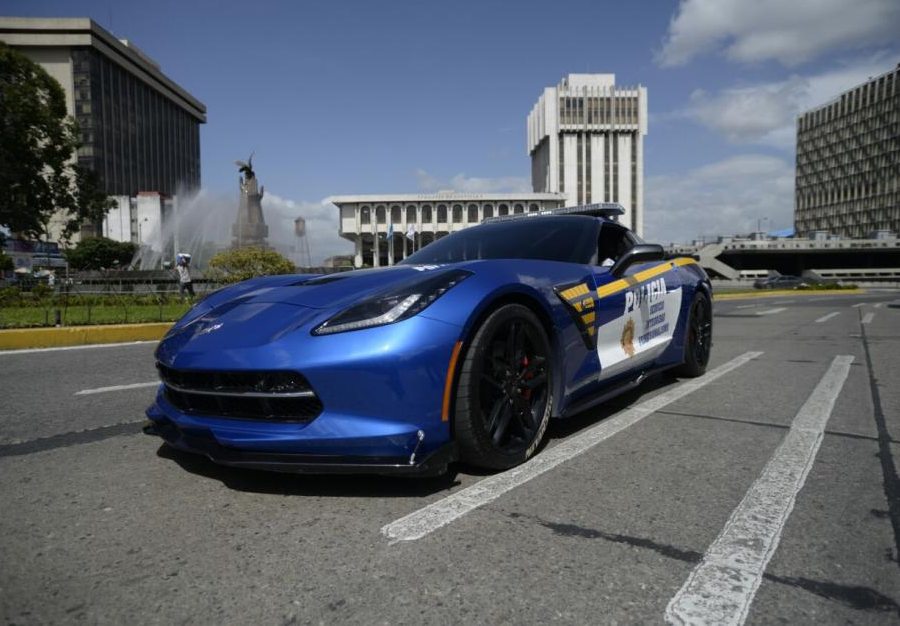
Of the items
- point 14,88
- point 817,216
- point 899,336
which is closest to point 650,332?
point 899,336

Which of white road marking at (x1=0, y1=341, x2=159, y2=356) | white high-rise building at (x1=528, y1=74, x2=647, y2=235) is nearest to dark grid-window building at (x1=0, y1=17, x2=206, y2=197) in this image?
white high-rise building at (x1=528, y1=74, x2=647, y2=235)

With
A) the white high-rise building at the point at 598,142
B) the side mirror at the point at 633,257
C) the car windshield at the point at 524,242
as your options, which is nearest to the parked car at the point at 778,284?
the car windshield at the point at 524,242

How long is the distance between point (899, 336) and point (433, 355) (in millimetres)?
9551

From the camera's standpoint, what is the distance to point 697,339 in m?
5.05

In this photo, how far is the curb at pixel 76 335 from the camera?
25.2 ft

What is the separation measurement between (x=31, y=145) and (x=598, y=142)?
4432 inches

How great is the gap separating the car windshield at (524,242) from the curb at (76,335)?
6.14 metres

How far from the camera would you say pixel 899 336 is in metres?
8.95

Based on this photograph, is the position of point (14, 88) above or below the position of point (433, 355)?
above

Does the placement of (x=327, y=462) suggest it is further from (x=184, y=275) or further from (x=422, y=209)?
(x=422, y=209)

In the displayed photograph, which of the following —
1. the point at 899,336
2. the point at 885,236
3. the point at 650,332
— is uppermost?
the point at 885,236

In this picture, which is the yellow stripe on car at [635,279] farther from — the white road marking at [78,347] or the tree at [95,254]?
the tree at [95,254]

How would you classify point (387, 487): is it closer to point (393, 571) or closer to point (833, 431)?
point (393, 571)

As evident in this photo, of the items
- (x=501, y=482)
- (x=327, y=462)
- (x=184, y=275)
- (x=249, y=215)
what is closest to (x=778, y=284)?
(x=249, y=215)
